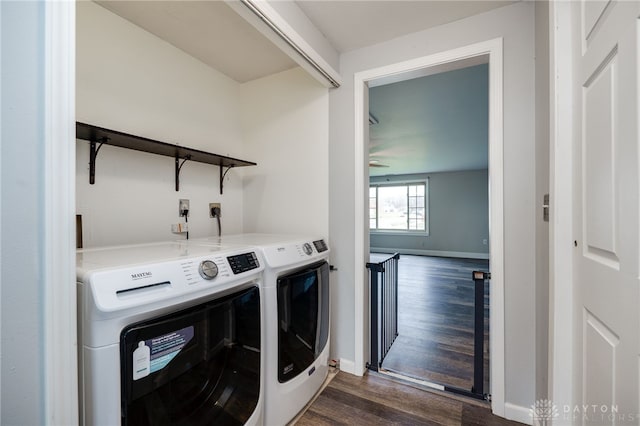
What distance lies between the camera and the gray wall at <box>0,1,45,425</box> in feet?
1.86

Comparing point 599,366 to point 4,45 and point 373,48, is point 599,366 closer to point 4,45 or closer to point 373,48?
point 4,45

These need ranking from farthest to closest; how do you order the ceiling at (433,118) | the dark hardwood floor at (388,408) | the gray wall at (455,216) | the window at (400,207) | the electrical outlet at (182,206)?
1. the window at (400,207)
2. the gray wall at (455,216)
3. the ceiling at (433,118)
4. the electrical outlet at (182,206)
5. the dark hardwood floor at (388,408)

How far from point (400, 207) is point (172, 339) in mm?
8239

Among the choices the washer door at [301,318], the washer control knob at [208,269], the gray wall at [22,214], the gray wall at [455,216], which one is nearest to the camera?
the gray wall at [22,214]

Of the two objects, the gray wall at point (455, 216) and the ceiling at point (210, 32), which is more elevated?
the ceiling at point (210, 32)

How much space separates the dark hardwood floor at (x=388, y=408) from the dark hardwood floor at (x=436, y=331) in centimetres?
20

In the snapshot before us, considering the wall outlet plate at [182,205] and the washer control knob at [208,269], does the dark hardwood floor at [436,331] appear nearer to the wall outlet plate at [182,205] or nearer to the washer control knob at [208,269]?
the washer control knob at [208,269]

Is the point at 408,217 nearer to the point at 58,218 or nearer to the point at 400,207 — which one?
the point at 400,207

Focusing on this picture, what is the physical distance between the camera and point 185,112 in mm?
2016

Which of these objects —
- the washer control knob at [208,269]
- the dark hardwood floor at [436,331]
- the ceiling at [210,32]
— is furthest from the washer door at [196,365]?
the ceiling at [210,32]

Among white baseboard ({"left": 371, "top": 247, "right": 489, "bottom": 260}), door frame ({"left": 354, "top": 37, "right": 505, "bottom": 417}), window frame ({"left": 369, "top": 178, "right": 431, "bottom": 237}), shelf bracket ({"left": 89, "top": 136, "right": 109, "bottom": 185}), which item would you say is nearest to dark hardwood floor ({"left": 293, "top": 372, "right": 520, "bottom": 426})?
door frame ({"left": 354, "top": 37, "right": 505, "bottom": 417})

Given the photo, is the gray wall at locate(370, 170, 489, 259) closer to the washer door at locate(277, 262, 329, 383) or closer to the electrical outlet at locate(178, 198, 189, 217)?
the washer door at locate(277, 262, 329, 383)

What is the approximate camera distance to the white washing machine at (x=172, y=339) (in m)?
0.76

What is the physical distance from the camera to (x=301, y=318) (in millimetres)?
1599
